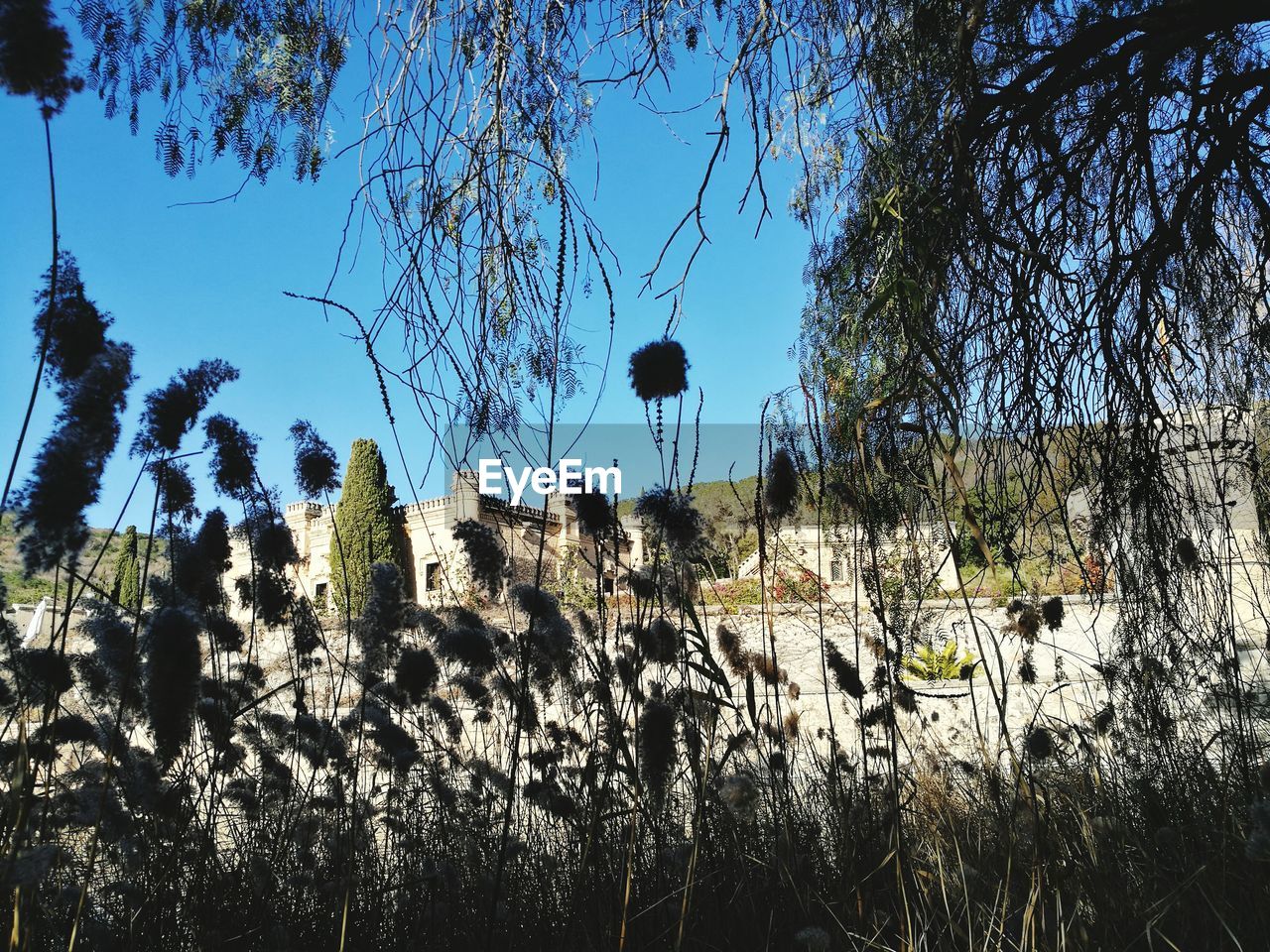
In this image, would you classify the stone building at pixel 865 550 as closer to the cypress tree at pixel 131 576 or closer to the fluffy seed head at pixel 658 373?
the fluffy seed head at pixel 658 373

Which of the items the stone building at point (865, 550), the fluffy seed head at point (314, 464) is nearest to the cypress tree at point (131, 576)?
the fluffy seed head at point (314, 464)

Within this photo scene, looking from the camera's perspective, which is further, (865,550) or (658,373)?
(865,550)

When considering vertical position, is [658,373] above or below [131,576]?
above

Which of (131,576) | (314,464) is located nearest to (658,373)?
(314,464)

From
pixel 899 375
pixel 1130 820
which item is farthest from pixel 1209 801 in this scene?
pixel 899 375

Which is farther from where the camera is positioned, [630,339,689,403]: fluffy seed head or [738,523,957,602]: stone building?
[738,523,957,602]: stone building

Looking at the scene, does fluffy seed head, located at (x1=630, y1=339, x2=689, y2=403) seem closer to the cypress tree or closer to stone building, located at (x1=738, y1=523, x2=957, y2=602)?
stone building, located at (x1=738, y1=523, x2=957, y2=602)

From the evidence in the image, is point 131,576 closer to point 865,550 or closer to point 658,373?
point 658,373

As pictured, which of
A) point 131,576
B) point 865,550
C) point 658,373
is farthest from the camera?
point 865,550

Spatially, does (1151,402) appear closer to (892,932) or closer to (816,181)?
(816,181)

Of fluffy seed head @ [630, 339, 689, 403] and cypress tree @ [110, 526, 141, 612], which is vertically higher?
fluffy seed head @ [630, 339, 689, 403]

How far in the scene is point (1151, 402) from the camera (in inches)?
102

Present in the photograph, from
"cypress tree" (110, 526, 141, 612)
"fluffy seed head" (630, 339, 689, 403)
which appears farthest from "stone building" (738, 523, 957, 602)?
"cypress tree" (110, 526, 141, 612)

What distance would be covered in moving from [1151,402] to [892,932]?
171 cm
